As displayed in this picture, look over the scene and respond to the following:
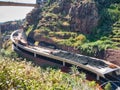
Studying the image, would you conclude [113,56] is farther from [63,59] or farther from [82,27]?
[82,27]

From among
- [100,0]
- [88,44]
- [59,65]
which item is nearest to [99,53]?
[88,44]

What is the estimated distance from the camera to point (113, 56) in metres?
62.6

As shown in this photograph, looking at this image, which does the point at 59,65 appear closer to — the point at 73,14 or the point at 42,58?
the point at 42,58

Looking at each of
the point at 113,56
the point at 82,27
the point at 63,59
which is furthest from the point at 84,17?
the point at 113,56

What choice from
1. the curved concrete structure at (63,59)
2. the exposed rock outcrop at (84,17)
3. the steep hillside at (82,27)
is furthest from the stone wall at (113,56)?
the exposed rock outcrop at (84,17)

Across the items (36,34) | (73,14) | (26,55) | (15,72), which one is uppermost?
(15,72)

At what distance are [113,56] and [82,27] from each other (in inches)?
660

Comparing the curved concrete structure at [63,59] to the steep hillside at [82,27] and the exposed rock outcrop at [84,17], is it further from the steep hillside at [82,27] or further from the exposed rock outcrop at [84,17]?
the exposed rock outcrop at [84,17]

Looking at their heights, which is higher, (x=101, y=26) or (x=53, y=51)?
(x=101, y=26)

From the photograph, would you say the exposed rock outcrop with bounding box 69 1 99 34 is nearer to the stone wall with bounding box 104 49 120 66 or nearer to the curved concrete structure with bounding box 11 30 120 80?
the curved concrete structure with bounding box 11 30 120 80

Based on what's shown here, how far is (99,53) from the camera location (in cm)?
6569

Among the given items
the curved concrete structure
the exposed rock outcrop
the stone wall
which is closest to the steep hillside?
the exposed rock outcrop

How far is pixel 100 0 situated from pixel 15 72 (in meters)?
67.2

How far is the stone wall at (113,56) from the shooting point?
6212 centimetres
